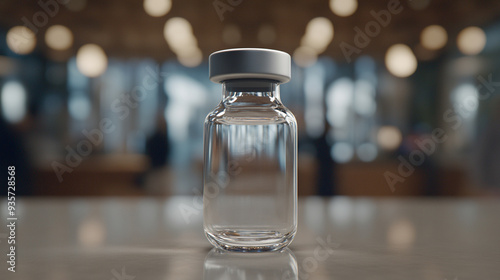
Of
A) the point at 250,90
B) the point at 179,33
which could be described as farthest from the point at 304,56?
the point at 250,90

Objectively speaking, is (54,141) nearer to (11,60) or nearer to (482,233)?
(11,60)

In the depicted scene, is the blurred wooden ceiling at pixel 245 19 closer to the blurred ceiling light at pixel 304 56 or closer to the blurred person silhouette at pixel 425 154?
the blurred ceiling light at pixel 304 56

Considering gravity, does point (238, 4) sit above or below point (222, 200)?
above

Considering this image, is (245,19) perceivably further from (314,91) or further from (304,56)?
(314,91)

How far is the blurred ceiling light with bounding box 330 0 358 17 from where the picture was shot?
3.74 metres

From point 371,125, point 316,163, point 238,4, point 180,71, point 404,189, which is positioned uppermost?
point 238,4

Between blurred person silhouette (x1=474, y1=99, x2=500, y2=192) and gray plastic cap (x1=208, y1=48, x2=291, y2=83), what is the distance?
378 cm

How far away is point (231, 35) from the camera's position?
3.79m

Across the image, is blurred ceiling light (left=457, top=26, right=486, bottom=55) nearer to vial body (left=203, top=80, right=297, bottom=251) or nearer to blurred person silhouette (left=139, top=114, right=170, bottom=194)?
blurred person silhouette (left=139, top=114, right=170, bottom=194)

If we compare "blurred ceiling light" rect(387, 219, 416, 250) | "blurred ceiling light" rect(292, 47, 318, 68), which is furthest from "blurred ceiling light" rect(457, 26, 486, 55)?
"blurred ceiling light" rect(387, 219, 416, 250)

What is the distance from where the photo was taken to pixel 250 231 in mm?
518

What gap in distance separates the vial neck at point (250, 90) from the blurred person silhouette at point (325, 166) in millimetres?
3195

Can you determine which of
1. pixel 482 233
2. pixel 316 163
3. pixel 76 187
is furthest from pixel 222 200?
pixel 316 163

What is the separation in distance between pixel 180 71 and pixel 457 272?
12.9ft
